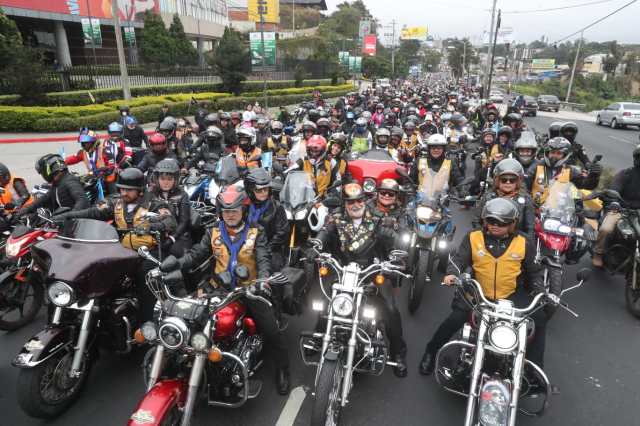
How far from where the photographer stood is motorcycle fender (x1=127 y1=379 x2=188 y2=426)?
2758 millimetres

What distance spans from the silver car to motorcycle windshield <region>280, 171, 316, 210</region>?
92.0 ft

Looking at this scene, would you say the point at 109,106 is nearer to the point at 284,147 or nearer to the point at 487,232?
the point at 284,147

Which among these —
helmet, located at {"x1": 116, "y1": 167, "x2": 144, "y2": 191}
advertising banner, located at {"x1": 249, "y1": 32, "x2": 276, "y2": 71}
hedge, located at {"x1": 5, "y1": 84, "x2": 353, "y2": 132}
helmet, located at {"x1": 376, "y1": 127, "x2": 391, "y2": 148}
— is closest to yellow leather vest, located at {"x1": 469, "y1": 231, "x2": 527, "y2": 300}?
helmet, located at {"x1": 116, "y1": 167, "x2": 144, "y2": 191}

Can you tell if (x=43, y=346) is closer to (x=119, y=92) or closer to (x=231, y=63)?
(x=119, y=92)

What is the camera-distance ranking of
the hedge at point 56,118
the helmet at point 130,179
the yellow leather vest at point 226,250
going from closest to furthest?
the yellow leather vest at point 226,250, the helmet at point 130,179, the hedge at point 56,118

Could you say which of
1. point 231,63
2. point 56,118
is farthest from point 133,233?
point 231,63

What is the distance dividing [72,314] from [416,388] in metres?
3.25

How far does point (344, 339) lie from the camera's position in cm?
358

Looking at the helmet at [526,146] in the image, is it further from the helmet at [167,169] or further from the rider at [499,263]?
the helmet at [167,169]

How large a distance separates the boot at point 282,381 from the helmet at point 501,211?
2.33 meters

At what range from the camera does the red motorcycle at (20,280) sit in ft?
15.6

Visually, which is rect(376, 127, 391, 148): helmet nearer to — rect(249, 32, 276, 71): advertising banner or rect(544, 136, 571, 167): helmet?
rect(544, 136, 571, 167): helmet

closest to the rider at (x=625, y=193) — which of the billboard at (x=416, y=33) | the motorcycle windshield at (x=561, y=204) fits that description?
the motorcycle windshield at (x=561, y=204)

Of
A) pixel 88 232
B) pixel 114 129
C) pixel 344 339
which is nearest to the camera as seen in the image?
pixel 344 339
